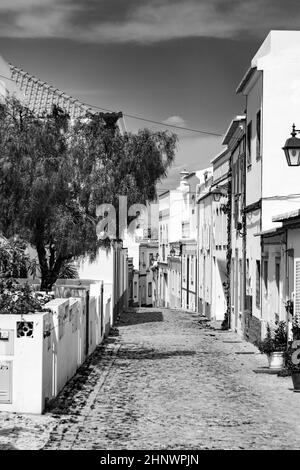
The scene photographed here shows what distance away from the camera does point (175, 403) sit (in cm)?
1162

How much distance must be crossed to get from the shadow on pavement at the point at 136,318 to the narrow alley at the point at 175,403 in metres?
9.33

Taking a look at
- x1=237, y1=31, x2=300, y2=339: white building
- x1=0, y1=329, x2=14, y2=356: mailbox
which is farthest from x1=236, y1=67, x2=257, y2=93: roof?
x1=0, y1=329, x2=14, y2=356: mailbox

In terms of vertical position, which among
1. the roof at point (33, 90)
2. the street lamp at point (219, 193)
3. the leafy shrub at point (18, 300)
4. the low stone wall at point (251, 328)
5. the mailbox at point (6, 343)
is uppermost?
the roof at point (33, 90)

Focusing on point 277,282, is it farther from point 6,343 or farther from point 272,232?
point 6,343

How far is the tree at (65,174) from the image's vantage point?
64.4 ft

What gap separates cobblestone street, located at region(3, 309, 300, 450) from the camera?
9.12m

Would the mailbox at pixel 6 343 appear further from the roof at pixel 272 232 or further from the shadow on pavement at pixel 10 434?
the roof at pixel 272 232

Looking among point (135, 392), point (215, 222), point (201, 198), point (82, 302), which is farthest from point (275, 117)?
point (201, 198)

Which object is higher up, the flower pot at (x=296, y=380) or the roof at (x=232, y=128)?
the roof at (x=232, y=128)

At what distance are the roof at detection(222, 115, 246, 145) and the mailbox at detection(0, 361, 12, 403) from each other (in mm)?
14834

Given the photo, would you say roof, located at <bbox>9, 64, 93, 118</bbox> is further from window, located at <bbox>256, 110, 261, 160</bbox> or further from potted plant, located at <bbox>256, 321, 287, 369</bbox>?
potted plant, located at <bbox>256, 321, 287, 369</bbox>

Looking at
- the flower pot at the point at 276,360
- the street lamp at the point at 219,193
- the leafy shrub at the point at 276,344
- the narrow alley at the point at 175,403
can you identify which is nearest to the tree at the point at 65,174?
the narrow alley at the point at 175,403

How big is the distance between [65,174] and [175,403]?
9954 mm

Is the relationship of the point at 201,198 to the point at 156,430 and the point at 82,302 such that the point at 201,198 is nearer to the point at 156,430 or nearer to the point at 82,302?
the point at 82,302
